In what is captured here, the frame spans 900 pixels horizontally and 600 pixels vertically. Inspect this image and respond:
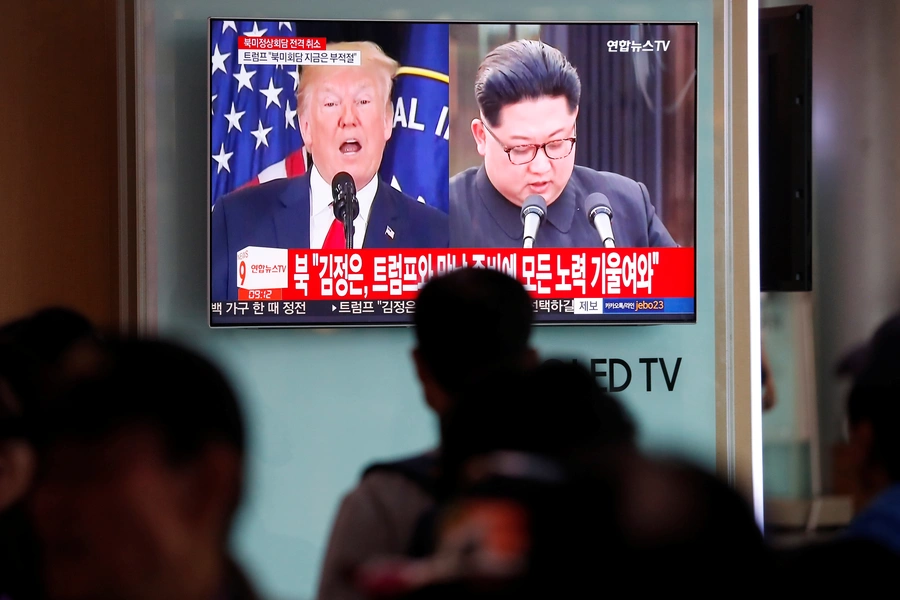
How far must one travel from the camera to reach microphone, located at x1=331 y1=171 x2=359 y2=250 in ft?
9.83

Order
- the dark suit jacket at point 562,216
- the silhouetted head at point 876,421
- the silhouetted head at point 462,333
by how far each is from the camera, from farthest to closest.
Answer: the dark suit jacket at point 562,216, the silhouetted head at point 462,333, the silhouetted head at point 876,421

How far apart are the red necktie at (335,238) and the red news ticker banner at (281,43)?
510 mm

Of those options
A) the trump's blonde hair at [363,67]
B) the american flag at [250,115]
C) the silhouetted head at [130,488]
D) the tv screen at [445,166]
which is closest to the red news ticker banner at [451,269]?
the tv screen at [445,166]

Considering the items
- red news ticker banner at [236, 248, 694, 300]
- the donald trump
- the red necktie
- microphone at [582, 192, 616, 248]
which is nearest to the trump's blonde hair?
the donald trump

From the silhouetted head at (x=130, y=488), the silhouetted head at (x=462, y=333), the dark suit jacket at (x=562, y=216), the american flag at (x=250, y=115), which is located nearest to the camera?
the silhouetted head at (x=130, y=488)

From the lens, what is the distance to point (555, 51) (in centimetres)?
304

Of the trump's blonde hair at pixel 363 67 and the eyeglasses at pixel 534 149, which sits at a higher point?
the trump's blonde hair at pixel 363 67

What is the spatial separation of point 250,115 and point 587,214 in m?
1.03

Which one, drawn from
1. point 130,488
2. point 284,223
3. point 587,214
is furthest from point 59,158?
point 130,488

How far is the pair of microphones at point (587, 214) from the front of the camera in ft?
10.0

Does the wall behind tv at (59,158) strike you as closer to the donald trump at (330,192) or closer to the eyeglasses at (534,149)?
the donald trump at (330,192)

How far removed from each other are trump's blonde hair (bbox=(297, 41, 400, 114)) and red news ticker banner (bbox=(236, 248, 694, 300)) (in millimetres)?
450

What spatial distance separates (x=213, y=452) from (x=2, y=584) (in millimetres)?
384

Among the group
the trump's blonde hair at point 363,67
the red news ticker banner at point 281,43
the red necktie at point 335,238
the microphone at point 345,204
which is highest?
the red news ticker banner at point 281,43
